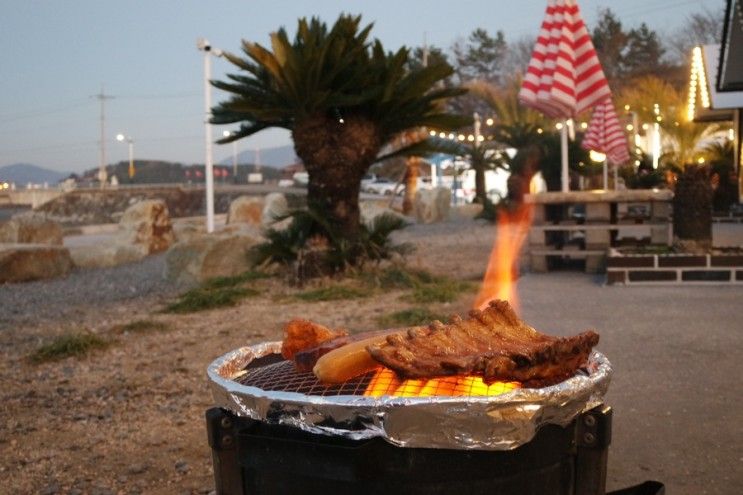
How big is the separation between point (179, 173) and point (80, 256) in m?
87.5

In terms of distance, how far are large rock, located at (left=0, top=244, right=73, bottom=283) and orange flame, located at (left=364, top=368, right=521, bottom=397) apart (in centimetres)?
1312

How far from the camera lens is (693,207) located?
32.0 ft

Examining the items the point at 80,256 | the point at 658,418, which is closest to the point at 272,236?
the point at 658,418

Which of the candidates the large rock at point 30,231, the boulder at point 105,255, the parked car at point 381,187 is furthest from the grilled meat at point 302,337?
the parked car at point 381,187

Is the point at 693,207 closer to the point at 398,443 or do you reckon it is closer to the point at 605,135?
the point at 398,443

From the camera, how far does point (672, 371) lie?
18.6ft

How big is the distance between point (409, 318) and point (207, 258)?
5.48m

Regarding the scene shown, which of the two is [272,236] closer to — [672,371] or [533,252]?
[533,252]

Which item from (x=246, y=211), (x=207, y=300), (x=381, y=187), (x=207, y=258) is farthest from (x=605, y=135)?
(x=381, y=187)

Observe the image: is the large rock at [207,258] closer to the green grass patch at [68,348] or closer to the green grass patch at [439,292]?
the green grass patch at [439,292]

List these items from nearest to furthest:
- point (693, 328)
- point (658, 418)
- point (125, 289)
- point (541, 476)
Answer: point (541, 476), point (658, 418), point (693, 328), point (125, 289)

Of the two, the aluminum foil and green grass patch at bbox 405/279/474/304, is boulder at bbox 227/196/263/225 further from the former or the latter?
the aluminum foil

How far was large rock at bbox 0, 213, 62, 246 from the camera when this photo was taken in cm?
1906

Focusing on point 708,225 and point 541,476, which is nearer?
point 541,476
